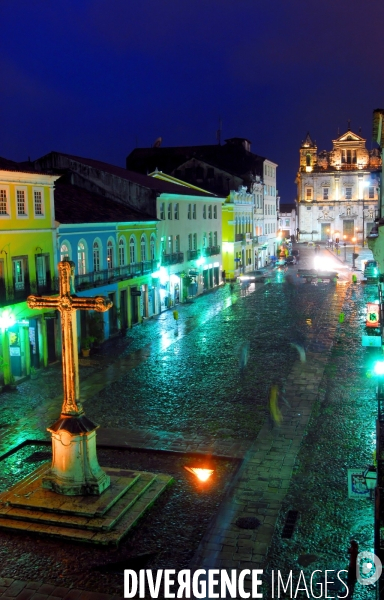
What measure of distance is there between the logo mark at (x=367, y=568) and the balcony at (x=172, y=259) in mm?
31653

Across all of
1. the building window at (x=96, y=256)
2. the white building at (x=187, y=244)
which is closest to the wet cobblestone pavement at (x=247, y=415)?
the building window at (x=96, y=256)

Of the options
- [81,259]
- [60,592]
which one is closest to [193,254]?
[81,259]

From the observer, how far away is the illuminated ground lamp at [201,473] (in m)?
14.8

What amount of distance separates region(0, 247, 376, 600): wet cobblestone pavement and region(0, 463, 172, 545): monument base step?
0.38 metres

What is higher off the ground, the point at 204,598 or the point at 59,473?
the point at 59,473

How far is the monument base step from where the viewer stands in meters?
12.0

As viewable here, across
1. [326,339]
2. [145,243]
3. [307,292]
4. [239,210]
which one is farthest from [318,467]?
[239,210]

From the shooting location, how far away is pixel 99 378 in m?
24.2

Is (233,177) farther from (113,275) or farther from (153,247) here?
(113,275)

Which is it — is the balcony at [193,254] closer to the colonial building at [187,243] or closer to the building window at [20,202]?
the colonial building at [187,243]

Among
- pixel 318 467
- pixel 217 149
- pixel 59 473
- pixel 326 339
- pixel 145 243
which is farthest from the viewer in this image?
pixel 217 149

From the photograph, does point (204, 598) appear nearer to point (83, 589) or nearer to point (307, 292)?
point (83, 589)

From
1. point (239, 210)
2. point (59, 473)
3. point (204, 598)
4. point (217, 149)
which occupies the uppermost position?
point (217, 149)

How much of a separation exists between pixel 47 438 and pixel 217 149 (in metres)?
61.6
